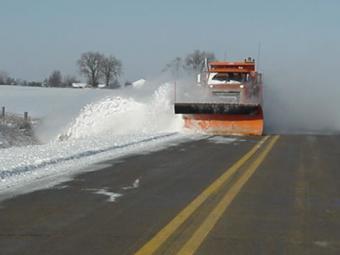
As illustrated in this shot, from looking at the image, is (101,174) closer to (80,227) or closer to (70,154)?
(70,154)

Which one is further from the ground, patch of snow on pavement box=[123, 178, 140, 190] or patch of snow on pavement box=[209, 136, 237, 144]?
Answer: patch of snow on pavement box=[123, 178, 140, 190]

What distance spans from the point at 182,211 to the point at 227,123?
50.1 ft

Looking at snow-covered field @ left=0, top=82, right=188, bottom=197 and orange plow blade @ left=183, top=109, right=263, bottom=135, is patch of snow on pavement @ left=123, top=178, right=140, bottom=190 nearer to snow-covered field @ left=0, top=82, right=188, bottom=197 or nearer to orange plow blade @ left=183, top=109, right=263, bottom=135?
snow-covered field @ left=0, top=82, right=188, bottom=197

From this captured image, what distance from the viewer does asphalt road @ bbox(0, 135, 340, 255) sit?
595 cm

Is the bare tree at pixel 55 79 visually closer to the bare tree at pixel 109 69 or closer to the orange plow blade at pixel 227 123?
the bare tree at pixel 109 69

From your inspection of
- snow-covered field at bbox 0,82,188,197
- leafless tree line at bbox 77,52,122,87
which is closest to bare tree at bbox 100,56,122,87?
leafless tree line at bbox 77,52,122,87

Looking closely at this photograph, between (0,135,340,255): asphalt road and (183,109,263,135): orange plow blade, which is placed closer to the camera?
(0,135,340,255): asphalt road

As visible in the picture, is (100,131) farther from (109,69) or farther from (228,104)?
(109,69)

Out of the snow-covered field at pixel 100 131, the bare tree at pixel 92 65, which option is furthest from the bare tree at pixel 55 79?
the snow-covered field at pixel 100 131

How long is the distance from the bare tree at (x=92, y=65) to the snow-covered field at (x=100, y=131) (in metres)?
104

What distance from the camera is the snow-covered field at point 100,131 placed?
12.4 metres

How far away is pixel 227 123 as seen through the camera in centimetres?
2266

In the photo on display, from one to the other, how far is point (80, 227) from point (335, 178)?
5813 mm

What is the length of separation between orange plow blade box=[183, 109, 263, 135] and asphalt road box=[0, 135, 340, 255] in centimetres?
978
